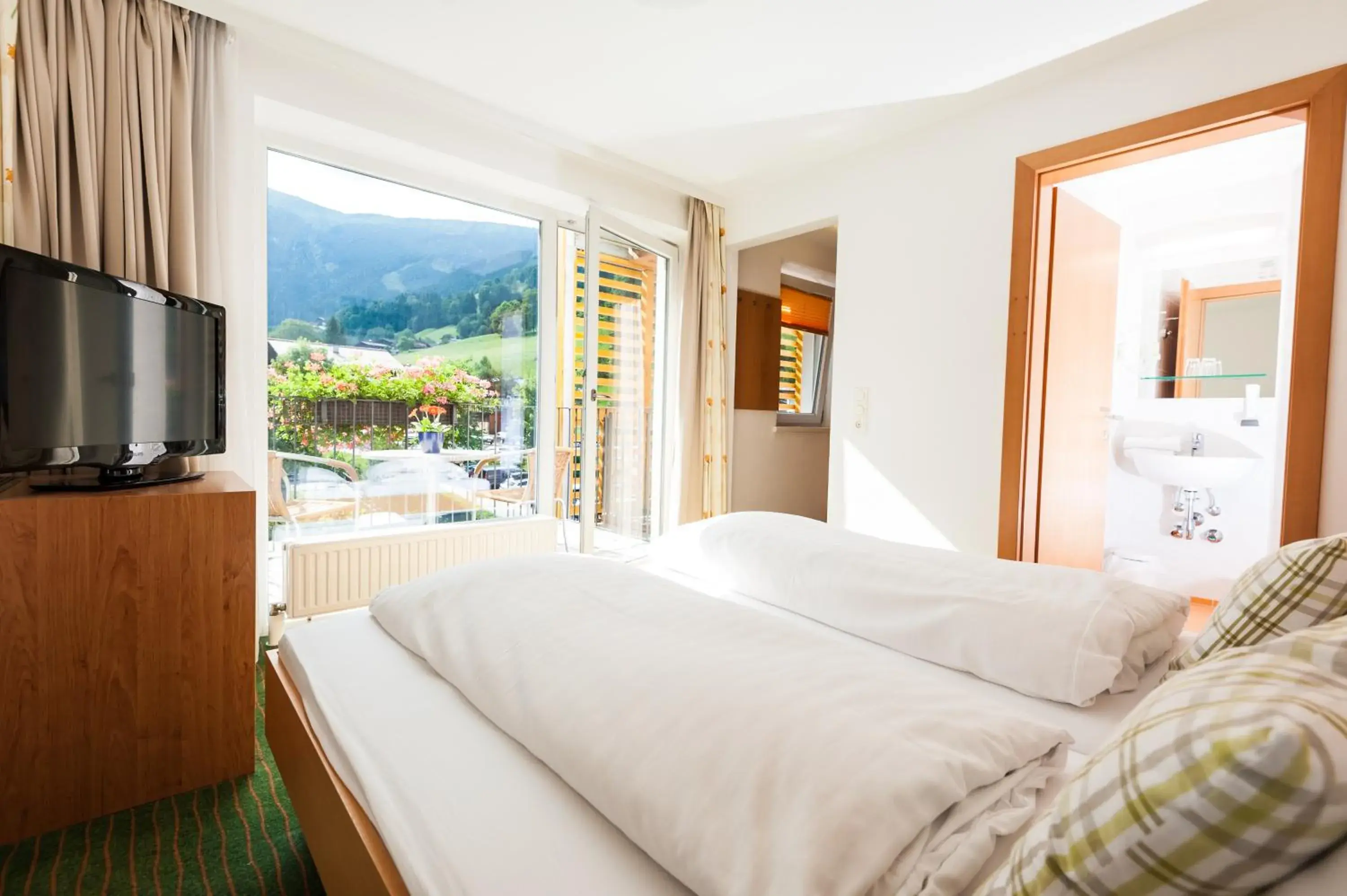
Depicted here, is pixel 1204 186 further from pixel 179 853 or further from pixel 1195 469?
pixel 179 853

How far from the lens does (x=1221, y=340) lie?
3.50 meters

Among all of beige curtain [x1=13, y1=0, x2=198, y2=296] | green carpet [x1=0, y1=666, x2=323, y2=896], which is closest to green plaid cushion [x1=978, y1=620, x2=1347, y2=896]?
green carpet [x1=0, y1=666, x2=323, y2=896]

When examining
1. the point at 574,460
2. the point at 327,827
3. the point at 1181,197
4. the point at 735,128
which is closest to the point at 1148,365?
the point at 1181,197

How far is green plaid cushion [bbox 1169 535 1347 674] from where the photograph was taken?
0.96 meters

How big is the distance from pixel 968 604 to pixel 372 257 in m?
2.96

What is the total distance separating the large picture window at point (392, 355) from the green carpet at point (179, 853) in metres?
1.50

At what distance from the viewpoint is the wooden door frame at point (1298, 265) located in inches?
78.7

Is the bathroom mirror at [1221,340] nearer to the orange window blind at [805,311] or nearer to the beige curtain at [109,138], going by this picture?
the orange window blind at [805,311]

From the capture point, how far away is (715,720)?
0.82 metres

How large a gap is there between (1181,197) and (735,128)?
8.42 ft

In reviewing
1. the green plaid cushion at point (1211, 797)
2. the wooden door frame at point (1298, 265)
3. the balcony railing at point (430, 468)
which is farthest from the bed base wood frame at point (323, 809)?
the wooden door frame at point (1298, 265)

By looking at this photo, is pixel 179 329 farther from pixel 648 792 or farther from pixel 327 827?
pixel 648 792

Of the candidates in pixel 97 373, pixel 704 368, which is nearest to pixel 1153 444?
pixel 704 368

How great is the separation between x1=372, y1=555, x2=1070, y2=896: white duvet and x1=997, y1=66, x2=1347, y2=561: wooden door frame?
6.21 ft
